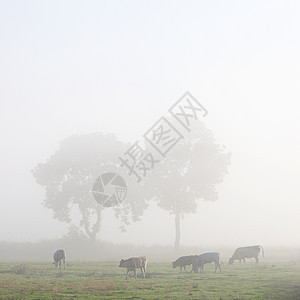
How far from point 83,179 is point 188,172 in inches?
666

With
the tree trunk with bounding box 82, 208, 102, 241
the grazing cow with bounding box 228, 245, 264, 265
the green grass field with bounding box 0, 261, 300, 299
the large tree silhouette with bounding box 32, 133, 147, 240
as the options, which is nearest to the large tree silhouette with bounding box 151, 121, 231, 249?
the large tree silhouette with bounding box 32, 133, 147, 240

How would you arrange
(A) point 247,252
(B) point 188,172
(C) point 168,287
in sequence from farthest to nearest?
1. (B) point 188,172
2. (A) point 247,252
3. (C) point 168,287

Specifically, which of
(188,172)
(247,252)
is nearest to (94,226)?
(188,172)

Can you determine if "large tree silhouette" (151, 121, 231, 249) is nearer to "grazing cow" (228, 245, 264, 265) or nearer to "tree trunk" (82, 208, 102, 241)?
"tree trunk" (82, 208, 102, 241)

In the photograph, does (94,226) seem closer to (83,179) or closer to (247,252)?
(83,179)

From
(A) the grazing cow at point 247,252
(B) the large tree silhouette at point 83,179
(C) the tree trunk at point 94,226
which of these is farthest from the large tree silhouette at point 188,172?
(A) the grazing cow at point 247,252

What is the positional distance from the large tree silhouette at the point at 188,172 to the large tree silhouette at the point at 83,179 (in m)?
4.52

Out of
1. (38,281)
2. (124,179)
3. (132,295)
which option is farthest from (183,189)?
(132,295)

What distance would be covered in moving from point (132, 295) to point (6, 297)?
5.84m

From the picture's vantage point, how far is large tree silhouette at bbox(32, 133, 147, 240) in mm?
65688

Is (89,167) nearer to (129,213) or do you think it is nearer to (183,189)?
(129,213)

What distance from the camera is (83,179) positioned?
66.7 metres

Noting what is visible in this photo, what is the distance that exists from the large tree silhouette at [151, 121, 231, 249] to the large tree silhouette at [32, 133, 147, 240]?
178 inches

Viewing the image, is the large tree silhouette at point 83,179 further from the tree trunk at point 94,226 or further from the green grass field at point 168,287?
the green grass field at point 168,287
